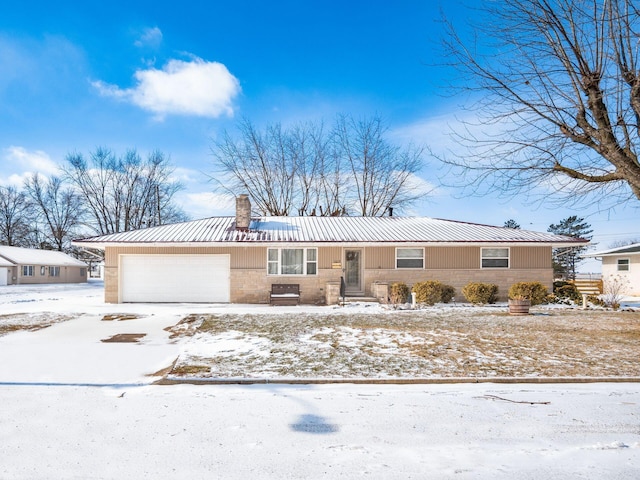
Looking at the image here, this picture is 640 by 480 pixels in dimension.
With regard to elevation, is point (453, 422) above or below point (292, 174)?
below

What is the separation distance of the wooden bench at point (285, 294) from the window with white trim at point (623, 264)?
2186cm

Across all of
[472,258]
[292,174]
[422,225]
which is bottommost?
[472,258]

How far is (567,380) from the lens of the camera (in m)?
5.72

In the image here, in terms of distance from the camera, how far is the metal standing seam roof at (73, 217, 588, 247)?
16.8 m

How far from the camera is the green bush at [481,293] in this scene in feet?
53.2

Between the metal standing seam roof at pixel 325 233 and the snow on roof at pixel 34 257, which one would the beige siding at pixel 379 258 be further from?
the snow on roof at pixel 34 257

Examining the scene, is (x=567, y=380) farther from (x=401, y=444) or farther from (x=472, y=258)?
(x=472, y=258)

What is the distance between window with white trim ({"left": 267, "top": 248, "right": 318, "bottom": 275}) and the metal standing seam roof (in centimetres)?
62

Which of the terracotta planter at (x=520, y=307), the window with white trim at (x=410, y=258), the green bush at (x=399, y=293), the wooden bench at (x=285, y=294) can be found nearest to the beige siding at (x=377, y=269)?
the window with white trim at (x=410, y=258)

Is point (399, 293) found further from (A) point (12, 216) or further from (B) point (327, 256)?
(A) point (12, 216)

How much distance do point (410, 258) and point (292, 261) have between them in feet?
17.1

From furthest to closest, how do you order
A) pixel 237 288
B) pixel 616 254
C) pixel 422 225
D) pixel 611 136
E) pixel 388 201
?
pixel 388 201 → pixel 616 254 → pixel 422 225 → pixel 237 288 → pixel 611 136

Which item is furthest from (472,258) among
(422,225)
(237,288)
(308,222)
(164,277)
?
(164,277)

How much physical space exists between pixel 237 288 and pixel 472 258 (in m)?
10.3
